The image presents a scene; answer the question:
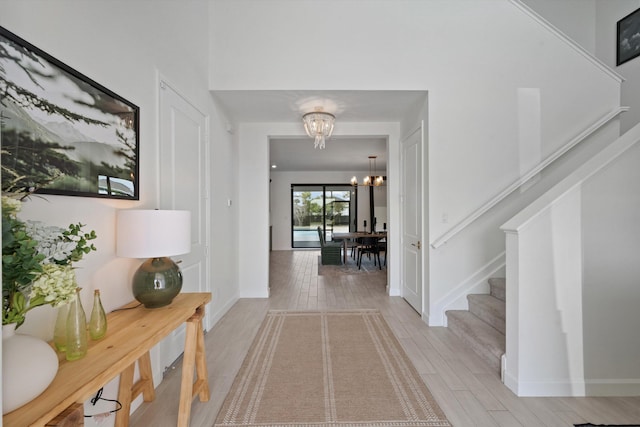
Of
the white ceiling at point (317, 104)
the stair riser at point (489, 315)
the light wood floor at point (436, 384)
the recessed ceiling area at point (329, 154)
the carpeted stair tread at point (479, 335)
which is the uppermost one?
the recessed ceiling area at point (329, 154)

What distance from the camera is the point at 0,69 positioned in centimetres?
112

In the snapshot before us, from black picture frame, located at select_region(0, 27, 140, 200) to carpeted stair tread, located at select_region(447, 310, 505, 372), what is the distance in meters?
2.95

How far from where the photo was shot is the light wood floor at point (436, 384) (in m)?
1.86

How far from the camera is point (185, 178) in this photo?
9.05ft

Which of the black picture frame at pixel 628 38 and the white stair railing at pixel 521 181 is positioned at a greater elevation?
the black picture frame at pixel 628 38

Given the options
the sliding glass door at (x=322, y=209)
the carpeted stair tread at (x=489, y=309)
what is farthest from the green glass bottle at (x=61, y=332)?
the sliding glass door at (x=322, y=209)

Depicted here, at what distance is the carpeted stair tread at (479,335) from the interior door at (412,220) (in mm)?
539

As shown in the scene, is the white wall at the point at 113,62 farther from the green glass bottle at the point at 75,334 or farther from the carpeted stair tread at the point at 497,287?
the carpeted stair tread at the point at 497,287

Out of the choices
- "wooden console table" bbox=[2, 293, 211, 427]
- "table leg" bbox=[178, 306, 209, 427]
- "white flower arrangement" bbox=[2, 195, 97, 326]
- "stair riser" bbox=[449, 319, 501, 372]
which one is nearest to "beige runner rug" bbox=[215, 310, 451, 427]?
"table leg" bbox=[178, 306, 209, 427]

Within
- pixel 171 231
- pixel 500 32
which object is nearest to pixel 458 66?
pixel 500 32

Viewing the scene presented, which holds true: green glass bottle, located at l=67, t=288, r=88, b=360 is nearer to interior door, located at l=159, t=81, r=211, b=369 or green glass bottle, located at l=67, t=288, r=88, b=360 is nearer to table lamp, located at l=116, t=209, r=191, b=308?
table lamp, located at l=116, t=209, r=191, b=308

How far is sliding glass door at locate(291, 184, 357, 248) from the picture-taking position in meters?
10.5


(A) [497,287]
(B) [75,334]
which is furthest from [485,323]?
(B) [75,334]

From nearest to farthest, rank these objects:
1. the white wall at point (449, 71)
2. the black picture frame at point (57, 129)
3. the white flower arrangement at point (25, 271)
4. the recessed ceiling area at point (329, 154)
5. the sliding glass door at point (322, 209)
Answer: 1. the white flower arrangement at point (25, 271)
2. the black picture frame at point (57, 129)
3. the white wall at point (449, 71)
4. the recessed ceiling area at point (329, 154)
5. the sliding glass door at point (322, 209)
